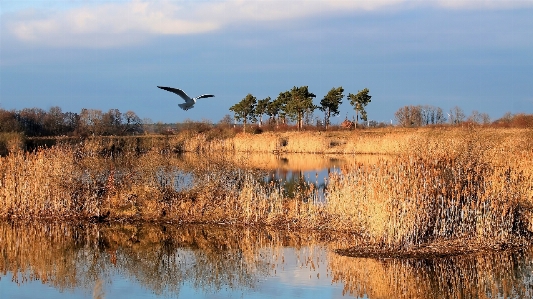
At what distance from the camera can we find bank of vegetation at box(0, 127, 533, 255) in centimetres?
1073

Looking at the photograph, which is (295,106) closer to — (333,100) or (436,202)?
(333,100)

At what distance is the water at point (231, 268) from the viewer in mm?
9188

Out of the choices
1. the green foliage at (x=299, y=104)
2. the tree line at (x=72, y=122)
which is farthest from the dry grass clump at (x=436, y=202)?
the green foliage at (x=299, y=104)

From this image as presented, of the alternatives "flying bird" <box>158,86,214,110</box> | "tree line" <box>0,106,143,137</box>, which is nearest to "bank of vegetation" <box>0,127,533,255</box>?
"flying bird" <box>158,86,214,110</box>

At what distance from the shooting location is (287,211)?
13.5 metres

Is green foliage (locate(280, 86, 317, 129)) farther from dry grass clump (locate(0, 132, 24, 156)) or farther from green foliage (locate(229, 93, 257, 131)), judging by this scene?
dry grass clump (locate(0, 132, 24, 156))

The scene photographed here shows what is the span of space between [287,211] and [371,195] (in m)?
2.78

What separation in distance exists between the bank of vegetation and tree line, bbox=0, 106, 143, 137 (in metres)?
31.4

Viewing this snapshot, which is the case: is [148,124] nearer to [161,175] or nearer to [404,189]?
[161,175]

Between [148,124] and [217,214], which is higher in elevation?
[148,124]

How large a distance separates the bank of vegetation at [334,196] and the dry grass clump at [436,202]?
0.02 m

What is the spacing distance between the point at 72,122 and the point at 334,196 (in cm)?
4035

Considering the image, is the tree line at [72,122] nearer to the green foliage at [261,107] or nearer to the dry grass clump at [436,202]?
the green foliage at [261,107]

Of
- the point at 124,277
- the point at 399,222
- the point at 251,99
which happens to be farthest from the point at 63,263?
the point at 251,99
